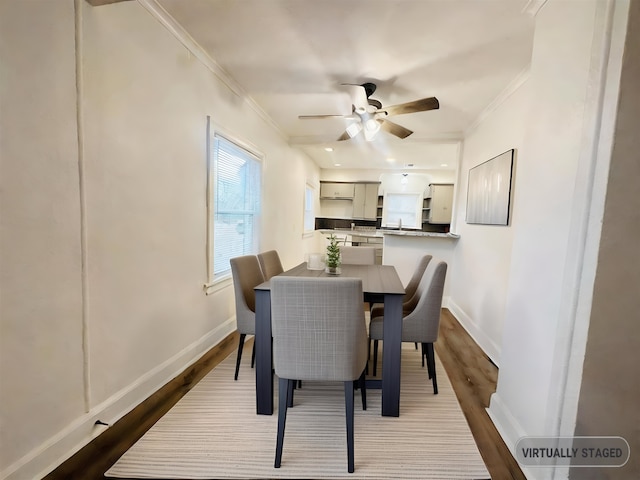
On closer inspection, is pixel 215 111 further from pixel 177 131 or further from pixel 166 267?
pixel 166 267

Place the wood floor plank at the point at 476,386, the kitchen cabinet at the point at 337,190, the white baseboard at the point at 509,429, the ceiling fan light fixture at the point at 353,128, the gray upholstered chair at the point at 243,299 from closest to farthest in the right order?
the white baseboard at the point at 509,429
the wood floor plank at the point at 476,386
the gray upholstered chair at the point at 243,299
the ceiling fan light fixture at the point at 353,128
the kitchen cabinet at the point at 337,190

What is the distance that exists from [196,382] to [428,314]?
173 centimetres

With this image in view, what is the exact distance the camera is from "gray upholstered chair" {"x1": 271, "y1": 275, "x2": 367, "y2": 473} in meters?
1.26

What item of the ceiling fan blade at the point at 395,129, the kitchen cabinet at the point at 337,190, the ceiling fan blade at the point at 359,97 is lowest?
the kitchen cabinet at the point at 337,190

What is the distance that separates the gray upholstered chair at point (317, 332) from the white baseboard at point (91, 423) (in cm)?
99

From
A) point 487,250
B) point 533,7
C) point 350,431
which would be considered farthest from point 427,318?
point 533,7

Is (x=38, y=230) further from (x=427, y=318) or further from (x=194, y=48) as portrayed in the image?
(x=427, y=318)

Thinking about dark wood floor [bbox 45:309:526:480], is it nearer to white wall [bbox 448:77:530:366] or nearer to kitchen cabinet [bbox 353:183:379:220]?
white wall [bbox 448:77:530:366]

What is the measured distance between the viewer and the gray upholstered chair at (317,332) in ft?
4.14

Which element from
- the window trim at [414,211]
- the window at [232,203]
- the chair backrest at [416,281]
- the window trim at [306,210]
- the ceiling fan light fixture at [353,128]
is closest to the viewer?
the chair backrest at [416,281]

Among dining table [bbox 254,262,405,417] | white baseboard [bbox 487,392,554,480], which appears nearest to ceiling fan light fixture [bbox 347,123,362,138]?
dining table [bbox 254,262,405,417]

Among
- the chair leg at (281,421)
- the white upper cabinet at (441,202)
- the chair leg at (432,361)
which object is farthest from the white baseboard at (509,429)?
the white upper cabinet at (441,202)

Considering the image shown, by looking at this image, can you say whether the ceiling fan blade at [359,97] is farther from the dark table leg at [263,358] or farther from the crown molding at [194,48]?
the dark table leg at [263,358]

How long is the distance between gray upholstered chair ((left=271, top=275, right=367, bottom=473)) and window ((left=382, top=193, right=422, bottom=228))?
19.9ft
